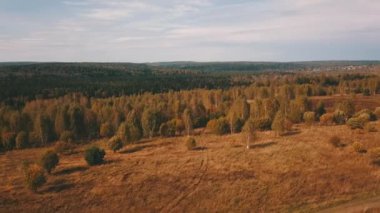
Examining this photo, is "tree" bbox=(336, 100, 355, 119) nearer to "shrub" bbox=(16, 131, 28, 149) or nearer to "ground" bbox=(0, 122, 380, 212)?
"ground" bbox=(0, 122, 380, 212)

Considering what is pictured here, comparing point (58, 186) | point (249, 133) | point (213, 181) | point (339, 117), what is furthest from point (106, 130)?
point (339, 117)

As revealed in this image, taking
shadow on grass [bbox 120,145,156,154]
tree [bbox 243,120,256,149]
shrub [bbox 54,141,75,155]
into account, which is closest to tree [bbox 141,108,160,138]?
shadow on grass [bbox 120,145,156,154]

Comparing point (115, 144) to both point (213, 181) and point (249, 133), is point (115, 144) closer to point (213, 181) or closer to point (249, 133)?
point (249, 133)

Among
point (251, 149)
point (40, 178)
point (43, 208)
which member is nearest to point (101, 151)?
point (40, 178)

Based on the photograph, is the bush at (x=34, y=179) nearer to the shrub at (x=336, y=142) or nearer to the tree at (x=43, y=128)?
the tree at (x=43, y=128)

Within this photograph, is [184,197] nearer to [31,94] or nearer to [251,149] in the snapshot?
[251,149]

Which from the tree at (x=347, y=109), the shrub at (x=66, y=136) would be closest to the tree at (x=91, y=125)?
the shrub at (x=66, y=136)

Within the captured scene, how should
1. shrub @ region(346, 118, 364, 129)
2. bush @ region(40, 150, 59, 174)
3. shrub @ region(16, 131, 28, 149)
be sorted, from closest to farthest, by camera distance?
bush @ region(40, 150, 59, 174)
shrub @ region(346, 118, 364, 129)
shrub @ region(16, 131, 28, 149)
